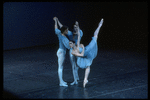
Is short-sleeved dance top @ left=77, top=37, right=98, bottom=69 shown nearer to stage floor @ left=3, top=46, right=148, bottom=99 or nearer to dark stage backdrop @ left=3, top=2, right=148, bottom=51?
stage floor @ left=3, top=46, right=148, bottom=99

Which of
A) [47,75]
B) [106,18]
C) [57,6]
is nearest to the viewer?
[47,75]

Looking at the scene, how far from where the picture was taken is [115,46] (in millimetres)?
11234

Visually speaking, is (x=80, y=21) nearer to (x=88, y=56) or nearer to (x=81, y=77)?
(x=81, y=77)

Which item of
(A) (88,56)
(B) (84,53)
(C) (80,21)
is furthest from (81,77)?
(C) (80,21)

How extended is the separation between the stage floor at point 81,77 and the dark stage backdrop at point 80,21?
1.80m

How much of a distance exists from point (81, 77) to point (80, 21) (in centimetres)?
680

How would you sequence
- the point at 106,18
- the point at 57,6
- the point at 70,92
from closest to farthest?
the point at 70,92
the point at 57,6
the point at 106,18

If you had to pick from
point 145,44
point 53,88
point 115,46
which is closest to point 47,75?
point 53,88

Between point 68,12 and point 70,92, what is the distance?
7.71m

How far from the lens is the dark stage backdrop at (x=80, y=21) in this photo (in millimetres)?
11383

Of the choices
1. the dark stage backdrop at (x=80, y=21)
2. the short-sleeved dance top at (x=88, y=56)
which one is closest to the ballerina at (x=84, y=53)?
the short-sleeved dance top at (x=88, y=56)

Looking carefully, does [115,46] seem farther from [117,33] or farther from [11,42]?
[11,42]

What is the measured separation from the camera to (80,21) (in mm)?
13195

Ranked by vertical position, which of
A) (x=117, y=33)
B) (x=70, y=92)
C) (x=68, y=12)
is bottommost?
(x=70, y=92)
